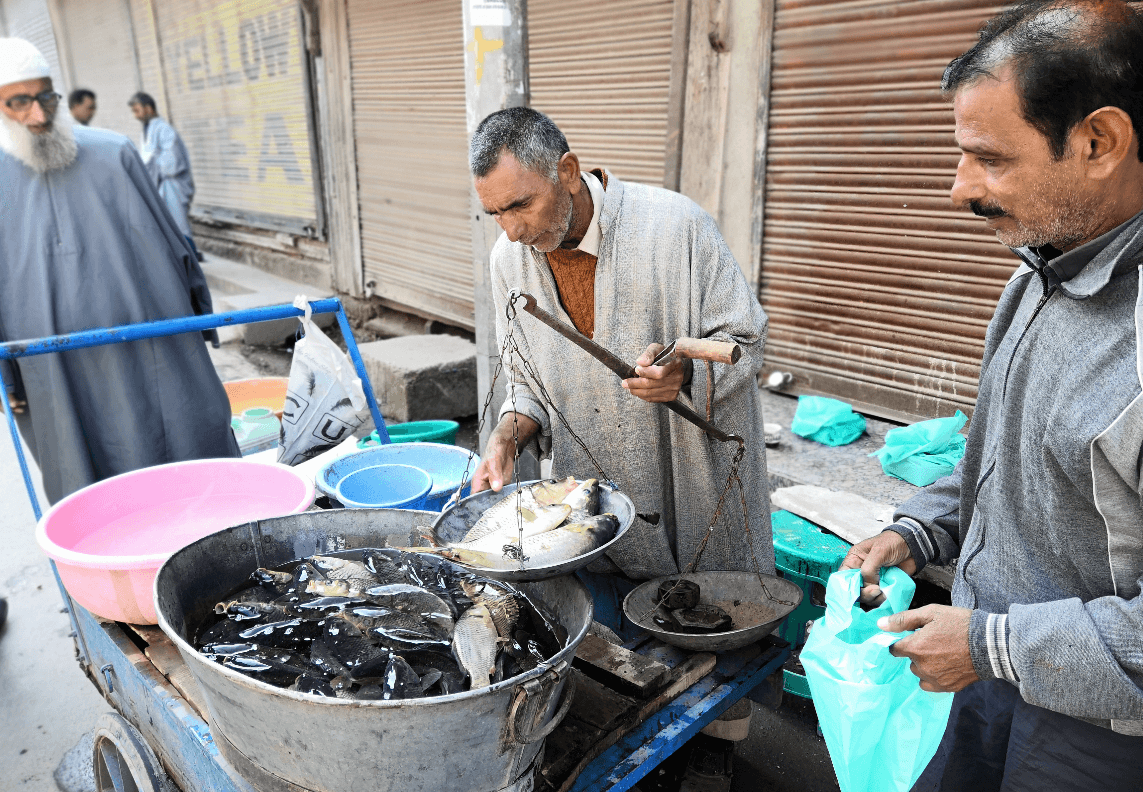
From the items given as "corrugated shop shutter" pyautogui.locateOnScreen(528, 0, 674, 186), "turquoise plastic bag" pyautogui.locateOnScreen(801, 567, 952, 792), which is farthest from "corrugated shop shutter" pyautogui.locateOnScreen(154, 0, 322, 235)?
"turquoise plastic bag" pyautogui.locateOnScreen(801, 567, 952, 792)

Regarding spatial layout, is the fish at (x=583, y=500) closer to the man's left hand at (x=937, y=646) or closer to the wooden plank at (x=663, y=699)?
the wooden plank at (x=663, y=699)

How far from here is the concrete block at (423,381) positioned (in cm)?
639

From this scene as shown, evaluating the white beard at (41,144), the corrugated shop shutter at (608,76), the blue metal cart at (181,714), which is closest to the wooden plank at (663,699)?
the blue metal cart at (181,714)

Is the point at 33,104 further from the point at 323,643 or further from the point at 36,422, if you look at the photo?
the point at 323,643

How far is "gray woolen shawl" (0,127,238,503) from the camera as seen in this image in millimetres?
3678

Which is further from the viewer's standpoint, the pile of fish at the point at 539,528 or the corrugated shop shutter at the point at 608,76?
the corrugated shop shutter at the point at 608,76

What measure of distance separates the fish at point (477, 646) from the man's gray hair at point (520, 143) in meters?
1.32

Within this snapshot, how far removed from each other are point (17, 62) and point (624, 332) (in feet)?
9.84

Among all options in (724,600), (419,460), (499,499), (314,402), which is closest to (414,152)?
(314,402)

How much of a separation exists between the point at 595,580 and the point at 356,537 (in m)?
1.01

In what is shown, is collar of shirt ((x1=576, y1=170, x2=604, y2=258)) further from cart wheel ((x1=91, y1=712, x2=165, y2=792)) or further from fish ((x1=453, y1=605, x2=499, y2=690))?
cart wheel ((x1=91, y1=712, x2=165, y2=792))

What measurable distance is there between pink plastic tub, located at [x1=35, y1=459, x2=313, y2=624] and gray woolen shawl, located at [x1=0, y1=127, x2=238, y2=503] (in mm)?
1408

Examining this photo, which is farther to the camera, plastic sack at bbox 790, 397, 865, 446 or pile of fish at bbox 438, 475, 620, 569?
plastic sack at bbox 790, 397, 865, 446

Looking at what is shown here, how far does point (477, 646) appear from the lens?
1546 mm
